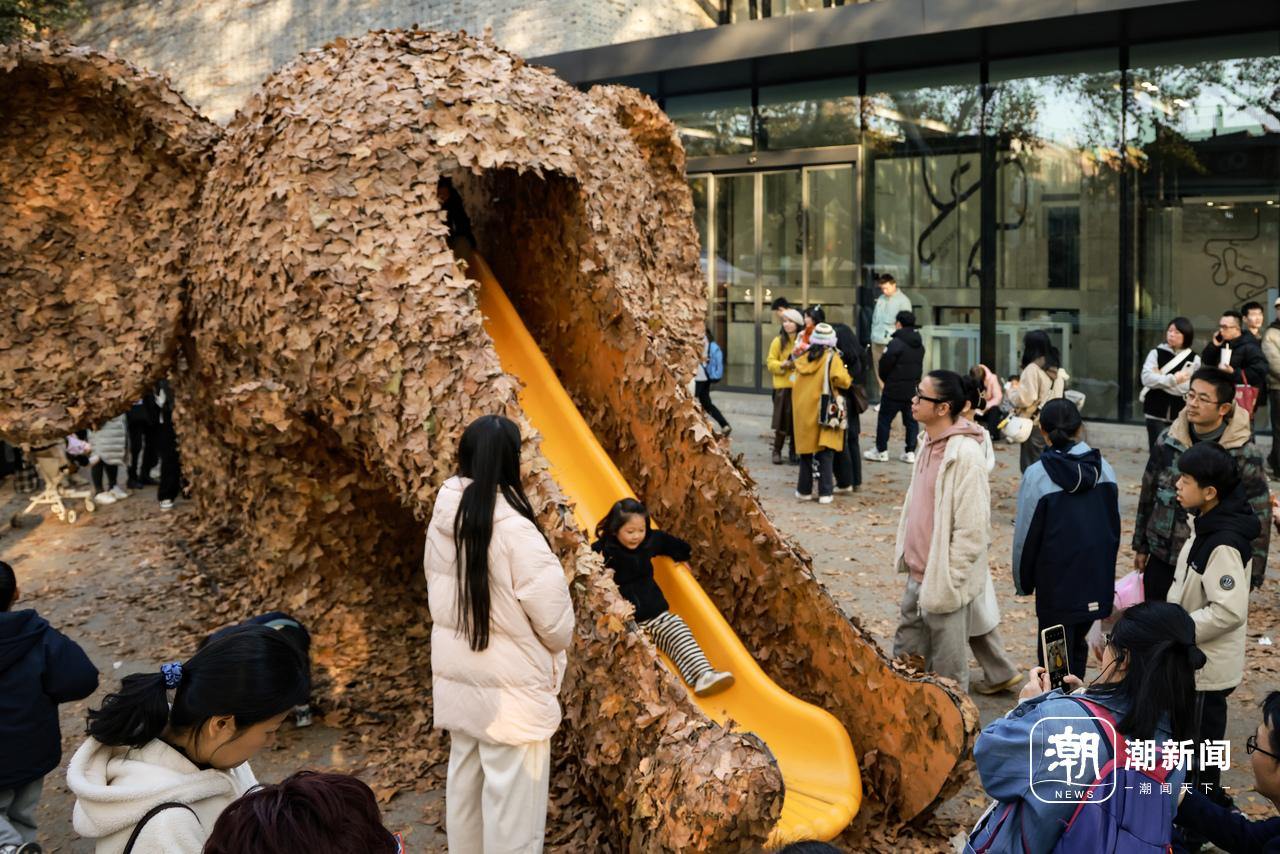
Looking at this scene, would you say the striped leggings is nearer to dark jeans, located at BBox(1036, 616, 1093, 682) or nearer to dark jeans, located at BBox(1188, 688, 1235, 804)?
dark jeans, located at BBox(1036, 616, 1093, 682)

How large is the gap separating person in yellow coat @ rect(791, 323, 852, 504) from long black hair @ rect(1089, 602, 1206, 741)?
717 centimetres

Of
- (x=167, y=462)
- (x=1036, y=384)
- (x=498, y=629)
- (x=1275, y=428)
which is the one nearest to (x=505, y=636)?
(x=498, y=629)

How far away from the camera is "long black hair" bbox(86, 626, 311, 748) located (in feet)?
8.48

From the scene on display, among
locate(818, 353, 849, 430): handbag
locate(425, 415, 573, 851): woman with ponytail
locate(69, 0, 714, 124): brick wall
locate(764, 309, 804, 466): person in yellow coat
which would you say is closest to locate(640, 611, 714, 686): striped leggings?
locate(425, 415, 573, 851): woman with ponytail

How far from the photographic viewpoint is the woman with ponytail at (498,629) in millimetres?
3867

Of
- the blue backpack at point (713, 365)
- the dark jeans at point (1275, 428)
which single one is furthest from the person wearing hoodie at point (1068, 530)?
the blue backpack at point (713, 365)

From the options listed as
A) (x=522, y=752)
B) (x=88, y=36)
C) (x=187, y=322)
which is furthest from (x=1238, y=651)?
(x=88, y=36)

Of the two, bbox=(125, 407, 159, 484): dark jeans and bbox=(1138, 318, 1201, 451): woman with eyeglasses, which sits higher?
bbox=(1138, 318, 1201, 451): woman with eyeglasses

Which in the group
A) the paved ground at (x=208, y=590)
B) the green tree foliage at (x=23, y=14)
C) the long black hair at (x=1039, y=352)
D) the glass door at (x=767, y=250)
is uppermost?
the green tree foliage at (x=23, y=14)

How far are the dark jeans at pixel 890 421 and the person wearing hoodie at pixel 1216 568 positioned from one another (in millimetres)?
7347

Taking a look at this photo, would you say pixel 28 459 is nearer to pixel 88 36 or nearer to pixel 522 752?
pixel 522 752

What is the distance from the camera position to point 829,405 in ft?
33.7

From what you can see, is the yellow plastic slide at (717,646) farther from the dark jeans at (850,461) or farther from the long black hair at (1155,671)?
the dark jeans at (850,461)

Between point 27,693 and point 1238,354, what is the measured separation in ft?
32.1
